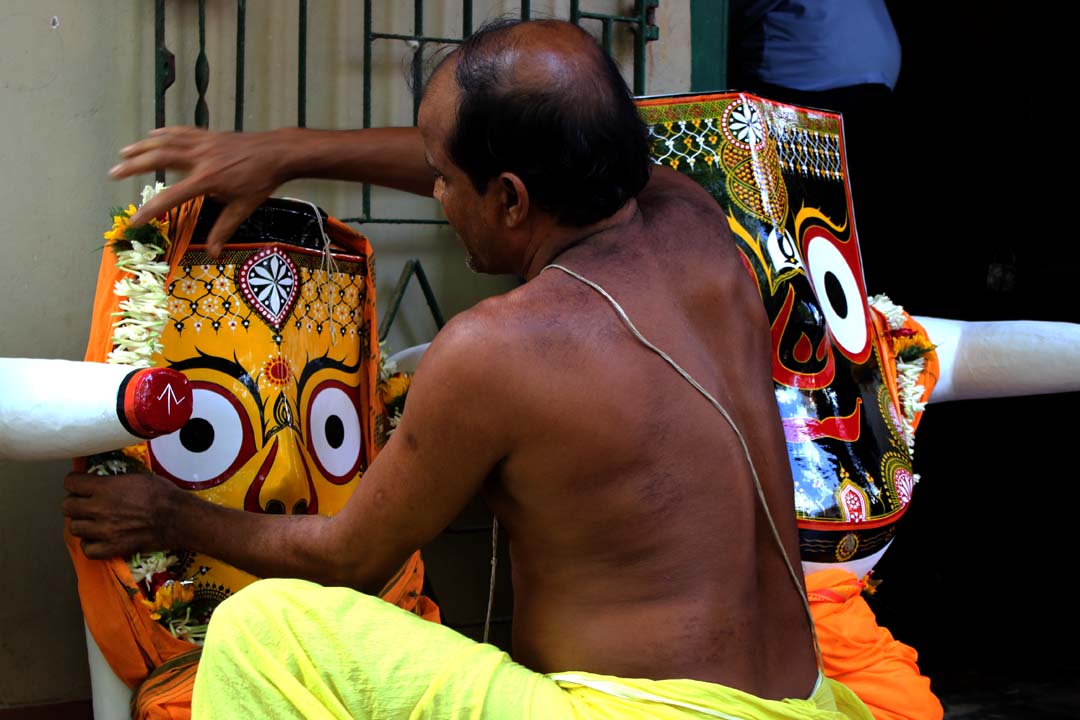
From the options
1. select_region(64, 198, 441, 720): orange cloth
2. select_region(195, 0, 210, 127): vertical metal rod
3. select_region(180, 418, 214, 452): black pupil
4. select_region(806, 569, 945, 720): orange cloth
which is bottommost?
select_region(806, 569, 945, 720): orange cloth

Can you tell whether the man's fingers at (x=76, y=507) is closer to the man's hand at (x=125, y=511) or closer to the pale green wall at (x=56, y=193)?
the man's hand at (x=125, y=511)

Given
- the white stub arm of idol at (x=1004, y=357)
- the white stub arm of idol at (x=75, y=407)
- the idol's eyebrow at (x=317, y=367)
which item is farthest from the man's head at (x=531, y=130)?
the white stub arm of idol at (x=1004, y=357)

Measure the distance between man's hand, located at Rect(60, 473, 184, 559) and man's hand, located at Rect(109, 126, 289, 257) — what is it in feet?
1.42

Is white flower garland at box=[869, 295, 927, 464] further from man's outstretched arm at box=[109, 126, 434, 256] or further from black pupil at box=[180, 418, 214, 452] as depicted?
black pupil at box=[180, 418, 214, 452]

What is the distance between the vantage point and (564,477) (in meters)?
1.45

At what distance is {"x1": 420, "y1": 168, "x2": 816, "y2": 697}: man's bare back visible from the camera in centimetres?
143

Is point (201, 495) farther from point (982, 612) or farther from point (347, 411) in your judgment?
point (982, 612)

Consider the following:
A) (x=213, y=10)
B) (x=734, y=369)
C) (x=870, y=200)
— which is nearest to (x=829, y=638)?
(x=734, y=369)

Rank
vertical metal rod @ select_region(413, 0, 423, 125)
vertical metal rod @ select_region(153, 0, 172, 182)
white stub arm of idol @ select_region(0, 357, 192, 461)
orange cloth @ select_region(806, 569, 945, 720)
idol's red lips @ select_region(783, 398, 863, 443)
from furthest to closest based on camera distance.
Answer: vertical metal rod @ select_region(413, 0, 423, 125), vertical metal rod @ select_region(153, 0, 172, 182), idol's red lips @ select_region(783, 398, 863, 443), orange cloth @ select_region(806, 569, 945, 720), white stub arm of idol @ select_region(0, 357, 192, 461)

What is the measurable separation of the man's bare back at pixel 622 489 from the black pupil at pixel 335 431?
2.41 ft

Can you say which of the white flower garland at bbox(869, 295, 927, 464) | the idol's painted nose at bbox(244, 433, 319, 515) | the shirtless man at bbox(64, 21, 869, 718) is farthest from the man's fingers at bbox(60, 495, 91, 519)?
the white flower garland at bbox(869, 295, 927, 464)

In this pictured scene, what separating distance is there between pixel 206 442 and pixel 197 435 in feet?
0.06

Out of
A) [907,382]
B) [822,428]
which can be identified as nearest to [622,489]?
[822,428]

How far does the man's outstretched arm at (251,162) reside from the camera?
1979mm
